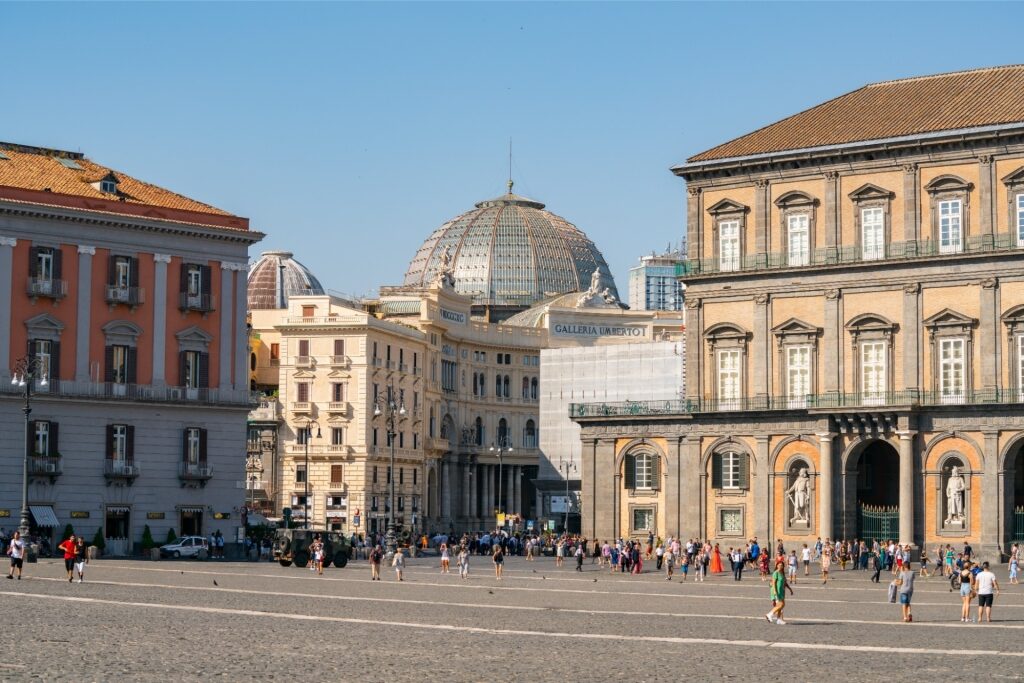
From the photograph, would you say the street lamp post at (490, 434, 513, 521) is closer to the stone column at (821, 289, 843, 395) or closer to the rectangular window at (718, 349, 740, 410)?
the rectangular window at (718, 349, 740, 410)

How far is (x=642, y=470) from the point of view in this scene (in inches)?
3693

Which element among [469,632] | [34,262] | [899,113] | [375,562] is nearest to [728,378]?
[899,113]

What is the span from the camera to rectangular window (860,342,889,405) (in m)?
86.1

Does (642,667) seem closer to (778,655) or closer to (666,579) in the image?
(778,655)

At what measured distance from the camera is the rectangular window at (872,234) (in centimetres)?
8656

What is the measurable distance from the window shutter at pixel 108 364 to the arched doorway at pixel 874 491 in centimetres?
3272

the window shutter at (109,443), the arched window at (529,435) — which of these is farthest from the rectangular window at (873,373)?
the arched window at (529,435)

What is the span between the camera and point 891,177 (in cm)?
8644

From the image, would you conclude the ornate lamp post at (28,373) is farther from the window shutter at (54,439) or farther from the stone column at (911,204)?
the stone column at (911,204)

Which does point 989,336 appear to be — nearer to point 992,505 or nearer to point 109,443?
point 992,505

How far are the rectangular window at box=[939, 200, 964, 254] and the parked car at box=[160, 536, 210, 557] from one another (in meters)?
34.6

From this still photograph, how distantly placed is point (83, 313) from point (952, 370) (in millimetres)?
37686

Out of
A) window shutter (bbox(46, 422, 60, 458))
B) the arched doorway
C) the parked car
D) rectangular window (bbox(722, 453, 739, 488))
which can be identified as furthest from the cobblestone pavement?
rectangular window (bbox(722, 453, 739, 488))

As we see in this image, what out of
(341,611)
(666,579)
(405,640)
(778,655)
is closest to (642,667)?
(778,655)
